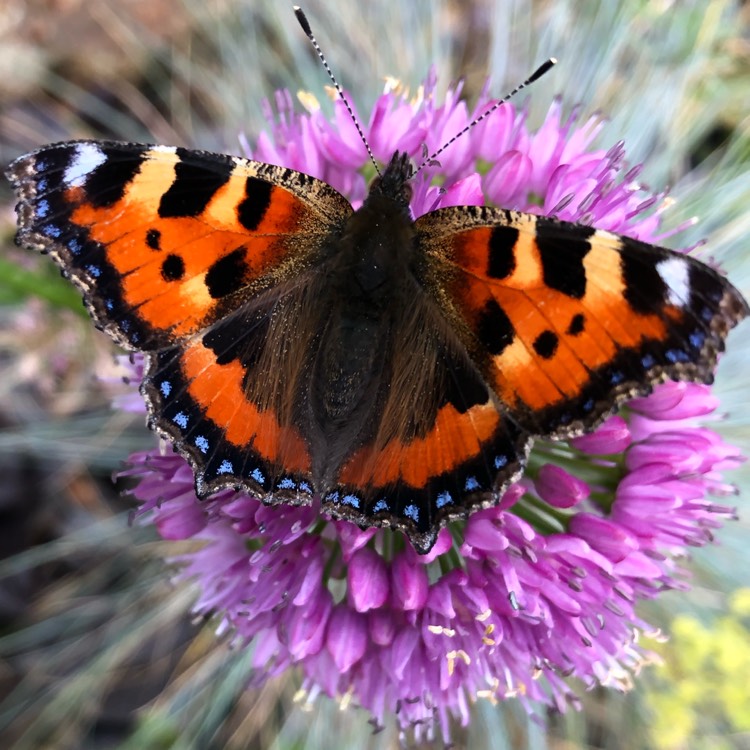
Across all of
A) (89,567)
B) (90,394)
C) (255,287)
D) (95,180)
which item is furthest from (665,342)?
(89,567)

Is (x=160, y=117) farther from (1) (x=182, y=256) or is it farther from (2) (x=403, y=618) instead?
(2) (x=403, y=618)

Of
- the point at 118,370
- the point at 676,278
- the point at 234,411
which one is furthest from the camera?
the point at 118,370

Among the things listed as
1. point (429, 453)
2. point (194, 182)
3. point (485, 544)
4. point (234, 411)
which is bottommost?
point (485, 544)

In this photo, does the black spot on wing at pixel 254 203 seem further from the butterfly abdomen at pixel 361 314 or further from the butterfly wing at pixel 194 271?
the butterfly abdomen at pixel 361 314

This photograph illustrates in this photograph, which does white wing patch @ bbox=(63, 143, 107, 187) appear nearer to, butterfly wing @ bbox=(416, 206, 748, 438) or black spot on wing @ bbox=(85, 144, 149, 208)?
black spot on wing @ bbox=(85, 144, 149, 208)

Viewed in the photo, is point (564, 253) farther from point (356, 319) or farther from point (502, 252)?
point (356, 319)

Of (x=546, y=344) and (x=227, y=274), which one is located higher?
(x=227, y=274)

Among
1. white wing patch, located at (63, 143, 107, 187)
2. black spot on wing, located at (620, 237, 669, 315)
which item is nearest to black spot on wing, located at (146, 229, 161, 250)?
white wing patch, located at (63, 143, 107, 187)

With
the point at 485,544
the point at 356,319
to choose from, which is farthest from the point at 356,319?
the point at 485,544
